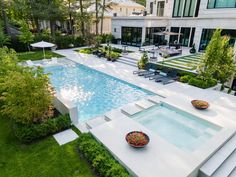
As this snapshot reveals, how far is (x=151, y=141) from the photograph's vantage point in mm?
6309

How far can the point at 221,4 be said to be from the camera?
17.8 metres

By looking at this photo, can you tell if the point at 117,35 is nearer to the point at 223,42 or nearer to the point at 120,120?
the point at 223,42

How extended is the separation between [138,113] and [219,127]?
11.4 ft

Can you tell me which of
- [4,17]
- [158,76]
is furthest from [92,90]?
[4,17]

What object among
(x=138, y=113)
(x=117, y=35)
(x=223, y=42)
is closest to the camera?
(x=138, y=113)

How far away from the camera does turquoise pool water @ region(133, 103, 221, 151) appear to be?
6996mm

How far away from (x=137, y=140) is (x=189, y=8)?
22.0 m

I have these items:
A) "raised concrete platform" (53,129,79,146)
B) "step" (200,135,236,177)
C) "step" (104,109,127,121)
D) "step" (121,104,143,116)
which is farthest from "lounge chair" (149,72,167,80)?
"raised concrete platform" (53,129,79,146)

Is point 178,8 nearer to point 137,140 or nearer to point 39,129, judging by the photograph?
point 137,140

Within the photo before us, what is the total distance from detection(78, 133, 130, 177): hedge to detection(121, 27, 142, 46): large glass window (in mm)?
20478

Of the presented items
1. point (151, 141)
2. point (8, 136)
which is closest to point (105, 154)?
point (151, 141)

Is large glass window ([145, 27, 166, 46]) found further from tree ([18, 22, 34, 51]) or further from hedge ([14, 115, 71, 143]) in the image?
hedge ([14, 115, 71, 143])

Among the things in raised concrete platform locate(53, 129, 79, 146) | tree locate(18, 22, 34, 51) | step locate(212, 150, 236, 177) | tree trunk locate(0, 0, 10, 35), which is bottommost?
raised concrete platform locate(53, 129, 79, 146)

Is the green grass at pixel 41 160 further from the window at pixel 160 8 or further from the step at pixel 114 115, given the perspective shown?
the window at pixel 160 8
